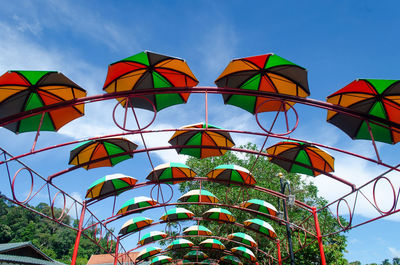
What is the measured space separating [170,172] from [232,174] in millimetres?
3526

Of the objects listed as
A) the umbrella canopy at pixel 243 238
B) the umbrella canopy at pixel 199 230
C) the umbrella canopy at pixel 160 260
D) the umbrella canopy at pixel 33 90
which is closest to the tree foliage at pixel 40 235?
the umbrella canopy at pixel 160 260

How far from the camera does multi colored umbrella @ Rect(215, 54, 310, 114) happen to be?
25.6 ft

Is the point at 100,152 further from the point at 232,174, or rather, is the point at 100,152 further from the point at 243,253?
the point at 243,253

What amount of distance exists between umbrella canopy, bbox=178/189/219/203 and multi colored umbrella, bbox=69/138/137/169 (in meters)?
6.51

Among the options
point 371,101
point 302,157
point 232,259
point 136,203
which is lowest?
point 232,259

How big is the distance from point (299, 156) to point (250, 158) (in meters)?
20.3

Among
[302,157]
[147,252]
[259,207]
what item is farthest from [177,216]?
[302,157]

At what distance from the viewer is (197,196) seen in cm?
1961

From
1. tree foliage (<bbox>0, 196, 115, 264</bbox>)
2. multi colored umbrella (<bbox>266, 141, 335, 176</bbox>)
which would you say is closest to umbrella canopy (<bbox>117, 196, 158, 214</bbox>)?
multi colored umbrella (<bbox>266, 141, 335, 176</bbox>)

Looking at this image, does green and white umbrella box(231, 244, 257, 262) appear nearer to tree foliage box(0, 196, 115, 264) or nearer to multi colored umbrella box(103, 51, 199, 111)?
multi colored umbrella box(103, 51, 199, 111)

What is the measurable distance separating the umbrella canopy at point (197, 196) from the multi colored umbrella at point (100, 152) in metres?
6.51

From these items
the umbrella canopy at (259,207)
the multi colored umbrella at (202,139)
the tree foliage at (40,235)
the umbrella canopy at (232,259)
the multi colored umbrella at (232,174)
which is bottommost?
the umbrella canopy at (232,259)

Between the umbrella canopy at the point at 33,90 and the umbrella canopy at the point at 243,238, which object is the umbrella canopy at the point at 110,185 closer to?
the umbrella canopy at the point at 33,90

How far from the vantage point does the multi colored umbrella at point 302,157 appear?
12.4 metres
